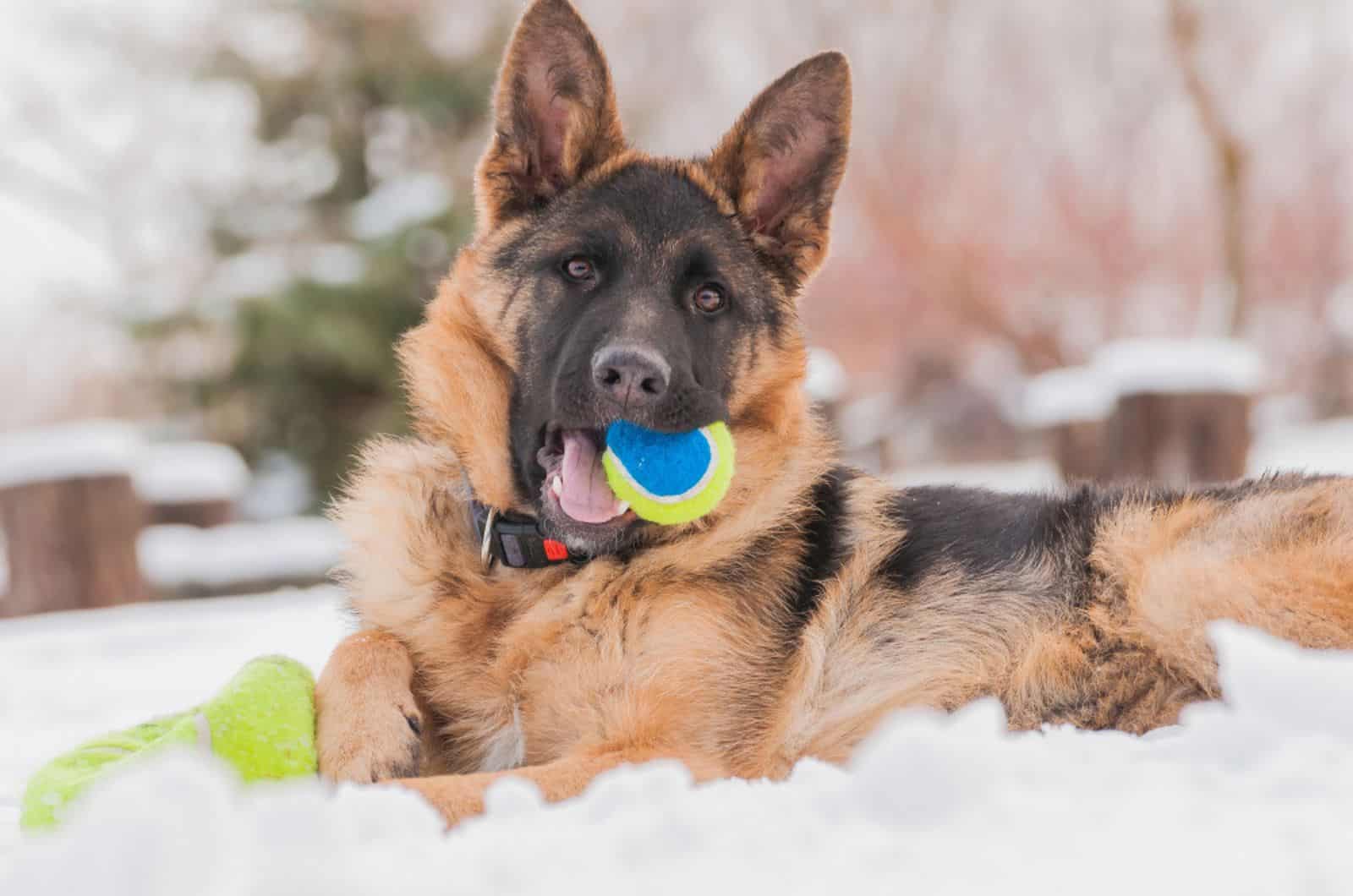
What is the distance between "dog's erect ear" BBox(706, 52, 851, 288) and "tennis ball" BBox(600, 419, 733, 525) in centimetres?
99

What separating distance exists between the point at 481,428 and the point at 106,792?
5.99 ft

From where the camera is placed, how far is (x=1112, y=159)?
2102 centimetres

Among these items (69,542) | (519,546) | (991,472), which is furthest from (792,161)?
(991,472)

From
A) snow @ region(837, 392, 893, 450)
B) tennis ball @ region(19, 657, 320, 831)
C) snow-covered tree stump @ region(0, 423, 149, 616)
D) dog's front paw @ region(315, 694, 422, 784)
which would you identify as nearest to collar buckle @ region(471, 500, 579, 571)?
dog's front paw @ region(315, 694, 422, 784)

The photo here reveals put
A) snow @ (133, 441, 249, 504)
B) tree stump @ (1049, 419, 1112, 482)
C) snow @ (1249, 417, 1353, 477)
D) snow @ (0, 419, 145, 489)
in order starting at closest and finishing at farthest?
snow @ (0, 419, 145, 489), snow @ (133, 441, 249, 504), tree stump @ (1049, 419, 1112, 482), snow @ (1249, 417, 1353, 477)

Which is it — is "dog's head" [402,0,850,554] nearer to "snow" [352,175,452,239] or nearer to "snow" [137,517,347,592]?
"snow" [137,517,347,592]

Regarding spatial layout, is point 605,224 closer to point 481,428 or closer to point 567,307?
point 567,307

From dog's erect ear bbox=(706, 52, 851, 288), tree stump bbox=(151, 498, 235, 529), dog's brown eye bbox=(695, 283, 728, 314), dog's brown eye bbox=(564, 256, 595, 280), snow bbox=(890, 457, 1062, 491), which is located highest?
dog's erect ear bbox=(706, 52, 851, 288)

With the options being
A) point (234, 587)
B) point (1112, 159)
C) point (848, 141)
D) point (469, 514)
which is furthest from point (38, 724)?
point (1112, 159)

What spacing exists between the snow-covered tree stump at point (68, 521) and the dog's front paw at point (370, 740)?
21.9 ft

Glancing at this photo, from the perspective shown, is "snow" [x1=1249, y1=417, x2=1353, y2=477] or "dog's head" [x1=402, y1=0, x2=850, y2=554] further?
"snow" [x1=1249, y1=417, x2=1353, y2=477]

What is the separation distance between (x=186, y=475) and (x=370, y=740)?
912 cm

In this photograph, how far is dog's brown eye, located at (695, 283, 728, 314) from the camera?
3.39m

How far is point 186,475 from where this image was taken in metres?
10.7
